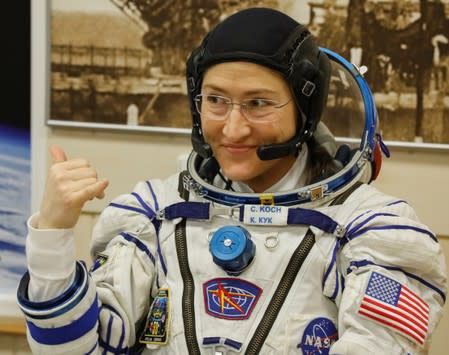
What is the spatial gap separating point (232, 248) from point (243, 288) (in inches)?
3.3

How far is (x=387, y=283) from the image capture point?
3.90 feet

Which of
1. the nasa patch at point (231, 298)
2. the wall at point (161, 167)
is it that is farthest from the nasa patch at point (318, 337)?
the wall at point (161, 167)

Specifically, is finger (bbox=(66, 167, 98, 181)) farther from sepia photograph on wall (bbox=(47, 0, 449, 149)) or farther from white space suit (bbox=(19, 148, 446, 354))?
sepia photograph on wall (bbox=(47, 0, 449, 149))

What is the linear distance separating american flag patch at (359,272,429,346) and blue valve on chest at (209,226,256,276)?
8.9 inches

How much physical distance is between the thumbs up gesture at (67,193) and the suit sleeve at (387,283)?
46cm

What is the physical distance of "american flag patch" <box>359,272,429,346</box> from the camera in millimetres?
1161

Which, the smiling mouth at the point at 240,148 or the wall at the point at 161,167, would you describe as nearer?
the smiling mouth at the point at 240,148

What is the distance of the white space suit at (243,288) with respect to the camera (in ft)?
3.84

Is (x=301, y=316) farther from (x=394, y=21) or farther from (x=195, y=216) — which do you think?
(x=394, y=21)

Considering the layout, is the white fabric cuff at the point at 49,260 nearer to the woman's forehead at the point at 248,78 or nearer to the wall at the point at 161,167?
the woman's forehead at the point at 248,78

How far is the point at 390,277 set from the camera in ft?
3.93

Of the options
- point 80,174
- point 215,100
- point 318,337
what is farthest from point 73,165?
point 318,337

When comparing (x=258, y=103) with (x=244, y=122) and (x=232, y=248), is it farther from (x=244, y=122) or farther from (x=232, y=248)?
(x=232, y=248)

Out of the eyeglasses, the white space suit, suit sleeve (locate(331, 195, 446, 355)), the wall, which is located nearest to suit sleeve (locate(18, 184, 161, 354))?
the white space suit
